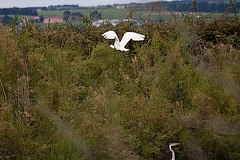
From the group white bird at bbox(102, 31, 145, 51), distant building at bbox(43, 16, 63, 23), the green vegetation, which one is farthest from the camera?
distant building at bbox(43, 16, 63, 23)

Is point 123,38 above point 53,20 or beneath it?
beneath

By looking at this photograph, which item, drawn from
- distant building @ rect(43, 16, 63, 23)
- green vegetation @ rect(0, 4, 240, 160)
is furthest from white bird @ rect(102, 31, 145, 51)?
distant building @ rect(43, 16, 63, 23)

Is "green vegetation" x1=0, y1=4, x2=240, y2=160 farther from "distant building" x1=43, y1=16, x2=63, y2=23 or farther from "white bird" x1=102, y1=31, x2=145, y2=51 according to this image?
"distant building" x1=43, y1=16, x2=63, y2=23

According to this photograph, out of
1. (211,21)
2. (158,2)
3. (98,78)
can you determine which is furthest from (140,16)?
(98,78)

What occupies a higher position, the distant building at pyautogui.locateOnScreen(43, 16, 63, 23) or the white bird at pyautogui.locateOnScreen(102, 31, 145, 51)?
the distant building at pyautogui.locateOnScreen(43, 16, 63, 23)

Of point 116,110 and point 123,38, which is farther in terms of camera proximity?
point 123,38

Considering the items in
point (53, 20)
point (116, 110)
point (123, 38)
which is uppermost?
point (53, 20)

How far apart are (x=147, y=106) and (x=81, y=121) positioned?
788 millimetres

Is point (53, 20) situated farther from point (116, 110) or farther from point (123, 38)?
point (116, 110)

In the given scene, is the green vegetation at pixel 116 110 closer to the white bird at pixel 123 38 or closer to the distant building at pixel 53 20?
the white bird at pixel 123 38

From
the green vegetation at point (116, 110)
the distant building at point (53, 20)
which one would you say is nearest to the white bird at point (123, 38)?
the green vegetation at point (116, 110)

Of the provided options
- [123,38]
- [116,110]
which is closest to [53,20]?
[123,38]

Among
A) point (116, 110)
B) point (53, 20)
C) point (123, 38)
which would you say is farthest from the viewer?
point (53, 20)

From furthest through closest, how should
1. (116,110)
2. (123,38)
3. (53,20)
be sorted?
(53,20) < (123,38) < (116,110)
